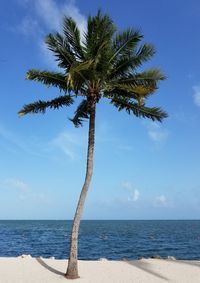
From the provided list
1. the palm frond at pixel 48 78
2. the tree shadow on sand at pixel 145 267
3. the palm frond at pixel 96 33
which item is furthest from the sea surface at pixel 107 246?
the palm frond at pixel 96 33

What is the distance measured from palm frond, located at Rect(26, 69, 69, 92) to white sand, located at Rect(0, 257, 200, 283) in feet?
30.7

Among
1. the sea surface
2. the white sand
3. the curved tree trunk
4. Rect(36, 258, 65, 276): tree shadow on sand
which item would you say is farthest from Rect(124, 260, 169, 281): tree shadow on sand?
the sea surface

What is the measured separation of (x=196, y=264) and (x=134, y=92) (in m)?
10.8

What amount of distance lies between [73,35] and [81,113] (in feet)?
14.4

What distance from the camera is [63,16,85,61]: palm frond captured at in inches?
842

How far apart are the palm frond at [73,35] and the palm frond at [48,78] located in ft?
4.62

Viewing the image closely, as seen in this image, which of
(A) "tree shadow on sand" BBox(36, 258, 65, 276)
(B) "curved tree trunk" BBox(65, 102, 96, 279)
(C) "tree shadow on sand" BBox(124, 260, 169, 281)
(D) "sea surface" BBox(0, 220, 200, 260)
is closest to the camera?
(B) "curved tree trunk" BBox(65, 102, 96, 279)

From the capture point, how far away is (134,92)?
816 inches

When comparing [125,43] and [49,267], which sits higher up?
[125,43]

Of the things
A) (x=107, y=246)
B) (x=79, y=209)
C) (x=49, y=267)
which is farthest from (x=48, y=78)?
(x=107, y=246)

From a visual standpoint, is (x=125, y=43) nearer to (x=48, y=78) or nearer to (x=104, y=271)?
(x=48, y=78)

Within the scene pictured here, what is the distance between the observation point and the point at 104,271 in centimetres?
2191

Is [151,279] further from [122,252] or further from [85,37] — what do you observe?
[122,252]

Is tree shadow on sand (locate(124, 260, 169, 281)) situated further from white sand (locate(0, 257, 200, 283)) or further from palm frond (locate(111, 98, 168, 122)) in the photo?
palm frond (locate(111, 98, 168, 122))
